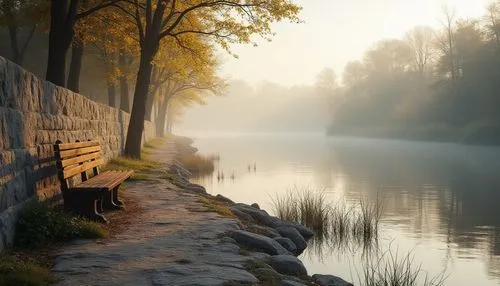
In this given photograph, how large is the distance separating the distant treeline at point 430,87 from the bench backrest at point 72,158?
40.3 metres

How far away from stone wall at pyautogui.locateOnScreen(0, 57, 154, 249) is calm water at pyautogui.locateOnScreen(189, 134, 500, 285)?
4372 millimetres

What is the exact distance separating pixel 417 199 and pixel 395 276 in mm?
10623

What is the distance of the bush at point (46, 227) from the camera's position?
20.1 feet

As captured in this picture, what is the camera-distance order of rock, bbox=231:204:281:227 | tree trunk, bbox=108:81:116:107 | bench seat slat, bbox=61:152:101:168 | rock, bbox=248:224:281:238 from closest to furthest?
bench seat slat, bbox=61:152:101:168
rock, bbox=248:224:281:238
rock, bbox=231:204:281:227
tree trunk, bbox=108:81:116:107

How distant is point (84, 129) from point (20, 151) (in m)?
4.77

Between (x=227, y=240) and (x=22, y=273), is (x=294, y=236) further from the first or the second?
(x=22, y=273)

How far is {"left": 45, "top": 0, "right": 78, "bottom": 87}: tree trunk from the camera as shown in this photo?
43.7 feet

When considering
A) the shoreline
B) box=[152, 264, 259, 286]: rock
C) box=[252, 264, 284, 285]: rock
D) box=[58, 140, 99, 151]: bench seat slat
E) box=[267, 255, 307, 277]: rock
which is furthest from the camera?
box=[58, 140, 99, 151]: bench seat slat

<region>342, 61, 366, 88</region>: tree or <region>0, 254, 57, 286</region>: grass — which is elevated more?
<region>342, 61, 366, 88</region>: tree

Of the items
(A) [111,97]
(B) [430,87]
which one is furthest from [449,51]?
(A) [111,97]

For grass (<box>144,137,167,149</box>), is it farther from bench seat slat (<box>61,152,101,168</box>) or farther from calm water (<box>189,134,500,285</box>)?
bench seat slat (<box>61,152,101,168</box>)

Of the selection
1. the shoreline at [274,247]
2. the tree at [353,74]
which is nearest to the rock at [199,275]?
the shoreline at [274,247]

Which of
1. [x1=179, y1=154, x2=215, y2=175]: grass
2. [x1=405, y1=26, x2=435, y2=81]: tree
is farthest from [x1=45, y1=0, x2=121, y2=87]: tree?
[x1=405, y1=26, x2=435, y2=81]: tree

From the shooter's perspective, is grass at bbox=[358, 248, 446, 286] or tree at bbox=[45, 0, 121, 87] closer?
grass at bbox=[358, 248, 446, 286]
